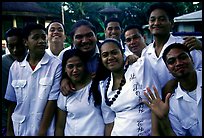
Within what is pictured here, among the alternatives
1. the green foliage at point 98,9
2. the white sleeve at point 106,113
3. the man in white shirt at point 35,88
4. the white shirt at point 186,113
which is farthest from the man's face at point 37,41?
the green foliage at point 98,9

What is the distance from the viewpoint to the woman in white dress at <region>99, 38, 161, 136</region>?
1.94 m

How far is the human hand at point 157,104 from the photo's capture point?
74.0 inches

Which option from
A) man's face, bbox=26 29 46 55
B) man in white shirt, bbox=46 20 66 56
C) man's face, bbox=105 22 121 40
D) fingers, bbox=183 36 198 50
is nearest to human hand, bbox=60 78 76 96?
man's face, bbox=26 29 46 55

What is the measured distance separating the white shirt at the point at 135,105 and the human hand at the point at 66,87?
0.36 metres

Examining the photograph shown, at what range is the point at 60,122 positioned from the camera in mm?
2264

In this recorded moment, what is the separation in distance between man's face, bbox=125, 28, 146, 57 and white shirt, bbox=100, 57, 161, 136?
1.17 meters

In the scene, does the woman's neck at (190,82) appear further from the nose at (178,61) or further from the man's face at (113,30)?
the man's face at (113,30)

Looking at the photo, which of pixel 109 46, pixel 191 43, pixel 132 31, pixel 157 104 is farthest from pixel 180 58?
pixel 132 31

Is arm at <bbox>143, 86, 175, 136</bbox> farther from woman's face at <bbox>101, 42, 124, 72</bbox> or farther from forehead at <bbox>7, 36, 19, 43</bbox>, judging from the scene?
forehead at <bbox>7, 36, 19, 43</bbox>

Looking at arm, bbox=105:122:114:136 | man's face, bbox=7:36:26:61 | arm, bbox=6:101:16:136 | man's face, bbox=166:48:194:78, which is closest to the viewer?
man's face, bbox=166:48:194:78

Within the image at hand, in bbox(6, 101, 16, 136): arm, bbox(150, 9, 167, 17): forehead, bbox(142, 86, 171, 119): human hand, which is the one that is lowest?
bbox(6, 101, 16, 136): arm

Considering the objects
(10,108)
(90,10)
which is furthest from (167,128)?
(90,10)

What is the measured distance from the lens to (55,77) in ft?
7.72

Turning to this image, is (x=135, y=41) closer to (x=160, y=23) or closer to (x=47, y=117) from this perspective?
(x=160, y=23)
